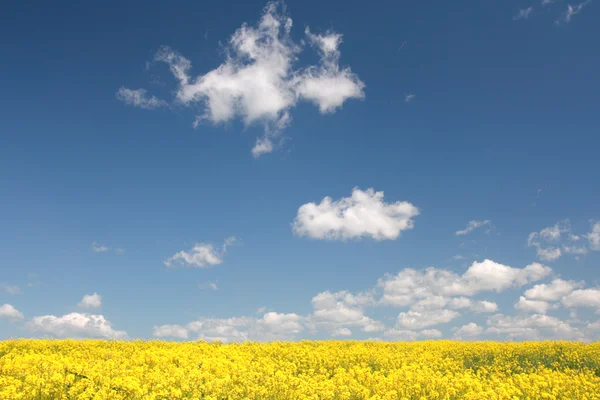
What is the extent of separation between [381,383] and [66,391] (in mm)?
8101

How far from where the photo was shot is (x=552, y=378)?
14953 mm

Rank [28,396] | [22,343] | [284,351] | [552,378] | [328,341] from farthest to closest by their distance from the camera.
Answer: [328,341], [22,343], [284,351], [552,378], [28,396]

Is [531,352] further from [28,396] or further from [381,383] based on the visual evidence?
[28,396]

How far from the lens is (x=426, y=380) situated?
13.3 m

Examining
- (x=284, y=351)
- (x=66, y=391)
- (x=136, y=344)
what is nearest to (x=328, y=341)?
(x=284, y=351)

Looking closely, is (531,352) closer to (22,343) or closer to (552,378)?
(552,378)

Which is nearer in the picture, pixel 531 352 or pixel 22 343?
pixel 22 343

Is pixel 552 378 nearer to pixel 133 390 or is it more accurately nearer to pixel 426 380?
pixel 426 380

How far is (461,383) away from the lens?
12.8 metres

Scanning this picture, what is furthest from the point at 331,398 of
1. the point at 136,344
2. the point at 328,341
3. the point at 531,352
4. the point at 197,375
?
the point at 531,352

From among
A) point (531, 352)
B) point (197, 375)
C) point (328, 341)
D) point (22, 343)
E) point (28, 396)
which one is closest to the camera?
point (28, 396)

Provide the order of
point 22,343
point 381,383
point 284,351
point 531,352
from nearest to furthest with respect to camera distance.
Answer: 1. point 381,383
2. point 284,351
3. point 22,343
4. point 531,352

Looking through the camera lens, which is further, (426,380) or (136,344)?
(136,344)

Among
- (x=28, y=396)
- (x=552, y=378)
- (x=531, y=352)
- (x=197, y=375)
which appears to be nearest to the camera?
(x=28, y=396)
